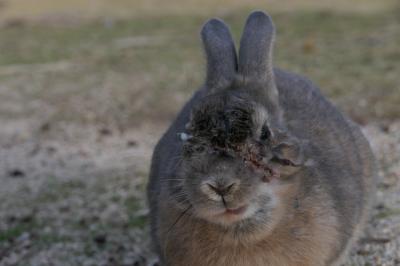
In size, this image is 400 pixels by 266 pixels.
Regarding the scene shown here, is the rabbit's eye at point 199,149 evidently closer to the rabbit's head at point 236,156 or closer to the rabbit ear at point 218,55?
the rabbit's head at point 236,156

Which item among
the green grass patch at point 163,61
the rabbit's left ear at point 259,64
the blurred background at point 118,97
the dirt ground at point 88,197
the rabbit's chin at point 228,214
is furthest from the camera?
the green grass patch at point 163,61

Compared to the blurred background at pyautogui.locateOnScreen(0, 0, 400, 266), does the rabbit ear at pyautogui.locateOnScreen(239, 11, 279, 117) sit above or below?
above

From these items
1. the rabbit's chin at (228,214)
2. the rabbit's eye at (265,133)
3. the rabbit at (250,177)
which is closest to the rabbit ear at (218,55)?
the rabbit at (250,177)

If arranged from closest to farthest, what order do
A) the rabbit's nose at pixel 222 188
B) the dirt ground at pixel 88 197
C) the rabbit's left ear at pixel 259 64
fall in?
the rabbit's nose at pixel 222 188 → the rabbit's left ear at pixel 259 64 → the dirt ground at pixel 88 197

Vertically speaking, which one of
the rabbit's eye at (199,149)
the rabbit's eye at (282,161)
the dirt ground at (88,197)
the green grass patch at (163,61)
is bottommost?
the dirt ground at (88,197)

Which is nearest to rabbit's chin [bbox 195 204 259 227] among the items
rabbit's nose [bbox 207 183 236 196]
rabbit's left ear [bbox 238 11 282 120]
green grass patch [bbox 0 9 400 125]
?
rabbit's nose [bbox 207 183 236 196]

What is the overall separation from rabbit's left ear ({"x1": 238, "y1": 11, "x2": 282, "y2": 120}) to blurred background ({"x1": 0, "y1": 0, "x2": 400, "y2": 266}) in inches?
72.8

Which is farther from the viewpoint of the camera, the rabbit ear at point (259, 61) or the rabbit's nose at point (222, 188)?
the rabbit ear at point (259, 61)

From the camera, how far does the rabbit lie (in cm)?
358

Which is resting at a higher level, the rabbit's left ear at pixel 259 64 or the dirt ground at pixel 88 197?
the rabbit's left ear at pixel 259 64

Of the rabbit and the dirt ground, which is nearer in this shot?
the rabbit

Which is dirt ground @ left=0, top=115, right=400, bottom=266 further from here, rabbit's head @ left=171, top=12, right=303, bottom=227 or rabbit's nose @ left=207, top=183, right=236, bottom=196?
rabbit's nose @ left=207, top=183, right=236, bottom=196

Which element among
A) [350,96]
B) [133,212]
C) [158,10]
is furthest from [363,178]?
[158,10]

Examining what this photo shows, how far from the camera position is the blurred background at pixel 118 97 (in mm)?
6348
